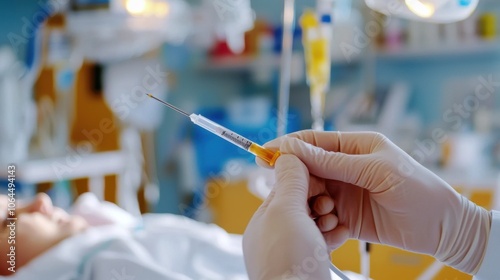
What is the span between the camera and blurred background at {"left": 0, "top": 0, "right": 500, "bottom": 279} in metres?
2.83

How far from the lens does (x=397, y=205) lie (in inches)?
38.2

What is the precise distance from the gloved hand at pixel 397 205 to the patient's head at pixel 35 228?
0.68 m

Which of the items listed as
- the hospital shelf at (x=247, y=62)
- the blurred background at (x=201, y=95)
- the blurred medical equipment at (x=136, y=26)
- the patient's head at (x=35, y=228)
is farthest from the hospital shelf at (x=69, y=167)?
the patient's head at (x=35, y=228)

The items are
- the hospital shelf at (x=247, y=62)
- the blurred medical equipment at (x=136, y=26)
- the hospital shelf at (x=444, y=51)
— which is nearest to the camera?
the blurred medical equipment at (x=136, y=26)

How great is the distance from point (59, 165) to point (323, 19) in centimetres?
172

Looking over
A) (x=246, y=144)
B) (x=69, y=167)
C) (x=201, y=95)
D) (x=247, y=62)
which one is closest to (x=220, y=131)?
(x=246, y=144)

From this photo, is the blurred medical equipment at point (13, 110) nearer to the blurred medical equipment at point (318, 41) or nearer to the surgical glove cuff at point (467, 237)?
the blurred medical equipment at point (318, 41)

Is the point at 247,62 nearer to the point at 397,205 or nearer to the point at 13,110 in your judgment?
the point at 13,110

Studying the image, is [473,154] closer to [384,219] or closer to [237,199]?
[237,199]

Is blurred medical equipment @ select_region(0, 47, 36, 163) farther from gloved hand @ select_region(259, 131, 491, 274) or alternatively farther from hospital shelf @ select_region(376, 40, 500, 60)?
gloved hand @ select_region(259, 131, 491, 274)

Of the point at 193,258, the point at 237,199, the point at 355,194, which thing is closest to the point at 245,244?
the point at 355,194

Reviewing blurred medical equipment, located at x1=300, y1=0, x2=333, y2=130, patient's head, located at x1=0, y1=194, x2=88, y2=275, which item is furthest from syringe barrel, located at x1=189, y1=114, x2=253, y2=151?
patient's head, located at x1=0, y1=194, x2=88, y2=275

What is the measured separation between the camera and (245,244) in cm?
88

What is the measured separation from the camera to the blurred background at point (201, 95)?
2828 millimetres
